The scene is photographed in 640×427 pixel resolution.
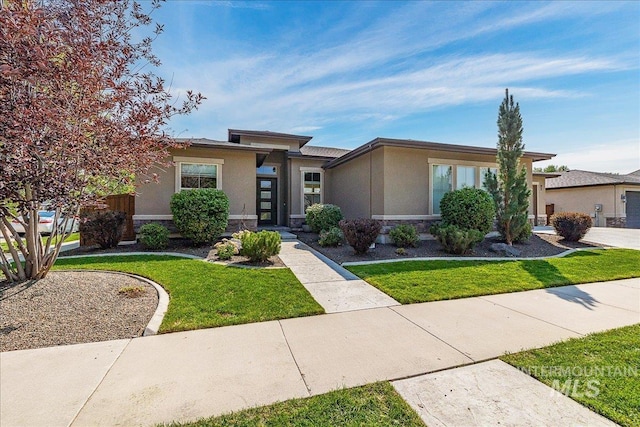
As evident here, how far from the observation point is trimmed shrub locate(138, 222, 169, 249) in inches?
339

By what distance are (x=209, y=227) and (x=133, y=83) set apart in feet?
15.9

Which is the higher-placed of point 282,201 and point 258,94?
point 258,94

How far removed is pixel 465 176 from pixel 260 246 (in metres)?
8.60

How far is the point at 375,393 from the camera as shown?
95.3 inches

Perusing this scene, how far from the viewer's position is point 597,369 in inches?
107

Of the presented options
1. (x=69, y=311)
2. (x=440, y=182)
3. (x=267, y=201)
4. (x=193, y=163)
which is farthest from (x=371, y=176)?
(x=69, y=311)

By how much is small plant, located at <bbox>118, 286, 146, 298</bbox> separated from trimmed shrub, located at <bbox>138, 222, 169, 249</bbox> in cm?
399

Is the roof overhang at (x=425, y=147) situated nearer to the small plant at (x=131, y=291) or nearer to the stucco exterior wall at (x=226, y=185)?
the stucco exterior wall at (x=226, y=185)

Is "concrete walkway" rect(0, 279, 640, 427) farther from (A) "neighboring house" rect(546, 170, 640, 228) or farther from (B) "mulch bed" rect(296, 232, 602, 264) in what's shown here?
(A) "neighboring house" rect(546, 170, 640, 228)

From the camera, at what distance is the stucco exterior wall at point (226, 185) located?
9.72m

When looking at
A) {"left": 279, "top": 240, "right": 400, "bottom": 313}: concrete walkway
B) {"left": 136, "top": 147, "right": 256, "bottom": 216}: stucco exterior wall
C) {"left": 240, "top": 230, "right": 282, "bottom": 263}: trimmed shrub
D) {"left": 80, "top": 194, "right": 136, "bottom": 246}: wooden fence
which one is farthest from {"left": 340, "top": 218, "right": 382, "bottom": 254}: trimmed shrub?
{"left": 80, "top": 194, "right": 136, "bottom": 246}: wooden fence

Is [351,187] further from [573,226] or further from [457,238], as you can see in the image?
[573,226]

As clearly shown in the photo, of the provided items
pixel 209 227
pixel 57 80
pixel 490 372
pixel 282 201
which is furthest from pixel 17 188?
pixel 282 201

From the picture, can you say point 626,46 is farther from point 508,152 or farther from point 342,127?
point 342,127
